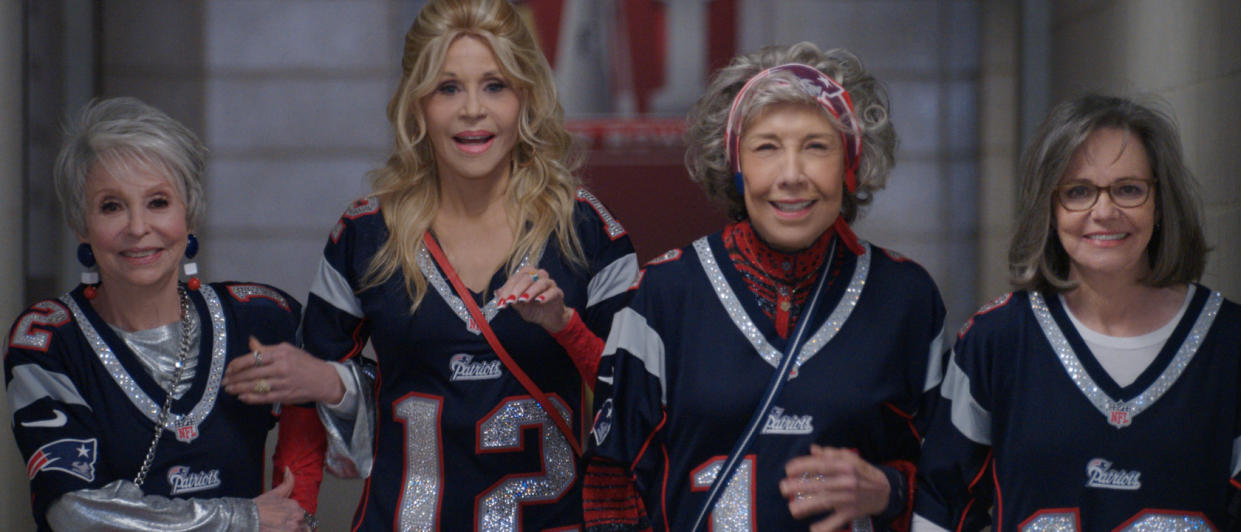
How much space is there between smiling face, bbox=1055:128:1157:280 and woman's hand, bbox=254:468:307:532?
4.84 feet

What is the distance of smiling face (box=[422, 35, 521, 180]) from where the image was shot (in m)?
2.39

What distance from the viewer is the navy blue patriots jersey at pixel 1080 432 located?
1.99 m

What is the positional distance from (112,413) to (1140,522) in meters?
1.78

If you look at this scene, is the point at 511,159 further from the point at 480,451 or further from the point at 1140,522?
the point at 1140,522

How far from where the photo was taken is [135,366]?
2.28 meters

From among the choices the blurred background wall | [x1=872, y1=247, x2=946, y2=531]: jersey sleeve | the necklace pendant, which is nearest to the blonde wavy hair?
the necklace pendant

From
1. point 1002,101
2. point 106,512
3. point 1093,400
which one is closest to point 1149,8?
point 1002,101

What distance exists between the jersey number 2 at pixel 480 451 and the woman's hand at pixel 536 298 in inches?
8.3

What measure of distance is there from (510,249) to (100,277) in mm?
793

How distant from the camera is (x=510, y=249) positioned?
2.40 meters

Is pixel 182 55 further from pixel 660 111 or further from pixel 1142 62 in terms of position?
pixel 1142 62

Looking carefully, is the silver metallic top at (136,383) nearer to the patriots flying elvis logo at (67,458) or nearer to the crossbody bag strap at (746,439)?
the patriots flying elvis logo at (67,458)

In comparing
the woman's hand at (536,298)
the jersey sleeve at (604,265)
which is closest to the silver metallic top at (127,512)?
the woman's hand at (536,298)

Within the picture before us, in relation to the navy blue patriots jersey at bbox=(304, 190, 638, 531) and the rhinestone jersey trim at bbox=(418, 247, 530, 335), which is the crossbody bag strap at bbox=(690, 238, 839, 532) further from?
the rhinestone jersey trim at bbox=(418, 247, 530, 335)
